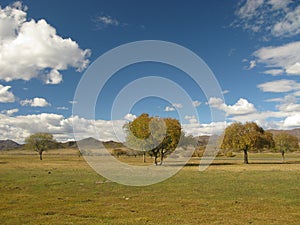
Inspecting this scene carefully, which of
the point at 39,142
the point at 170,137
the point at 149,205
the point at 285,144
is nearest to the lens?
the point at 149,205

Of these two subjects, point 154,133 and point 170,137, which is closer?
point 154,133

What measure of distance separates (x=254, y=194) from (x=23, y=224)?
16382mm

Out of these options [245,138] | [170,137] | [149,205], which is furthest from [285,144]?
[149,205]

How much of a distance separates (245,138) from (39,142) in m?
83.9

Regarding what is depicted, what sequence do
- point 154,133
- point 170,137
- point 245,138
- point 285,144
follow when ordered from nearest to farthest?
point 154,133, point 170,137, point 245,138, point 285,144

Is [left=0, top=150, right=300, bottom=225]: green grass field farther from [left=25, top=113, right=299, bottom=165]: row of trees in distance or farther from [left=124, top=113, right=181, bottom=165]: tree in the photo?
[left=25, top=113, right=299, bottom=165]: row of trees in distance

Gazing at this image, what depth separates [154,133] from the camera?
68.2 m

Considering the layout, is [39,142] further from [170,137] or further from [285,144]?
[285,144]

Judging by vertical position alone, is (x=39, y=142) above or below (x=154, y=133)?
above

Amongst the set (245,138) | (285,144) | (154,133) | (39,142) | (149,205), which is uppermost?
(39,142)

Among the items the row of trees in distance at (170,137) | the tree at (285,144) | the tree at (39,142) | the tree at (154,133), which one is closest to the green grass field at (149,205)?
the tree at (154,133)

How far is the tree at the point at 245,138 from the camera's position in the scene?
7486 centimetres

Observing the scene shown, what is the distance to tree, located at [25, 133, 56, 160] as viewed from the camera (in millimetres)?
121906

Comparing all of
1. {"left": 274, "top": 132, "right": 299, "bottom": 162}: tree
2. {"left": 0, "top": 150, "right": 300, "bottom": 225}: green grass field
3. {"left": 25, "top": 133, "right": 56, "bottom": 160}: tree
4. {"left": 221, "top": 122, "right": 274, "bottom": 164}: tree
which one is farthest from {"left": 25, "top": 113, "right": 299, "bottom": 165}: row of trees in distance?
{"left": 25, "top": 133, "right": 56, "bottom": 160}: tree
